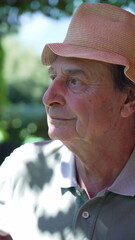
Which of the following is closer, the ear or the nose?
the nose

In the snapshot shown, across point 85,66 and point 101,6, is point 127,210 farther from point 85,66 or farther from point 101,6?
point 101,6

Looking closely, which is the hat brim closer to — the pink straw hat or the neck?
the pink straw hat

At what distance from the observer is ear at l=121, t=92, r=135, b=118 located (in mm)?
2723

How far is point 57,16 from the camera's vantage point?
4.59m

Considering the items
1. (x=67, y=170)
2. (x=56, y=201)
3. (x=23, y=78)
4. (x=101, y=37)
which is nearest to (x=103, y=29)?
(x=101, y=37)

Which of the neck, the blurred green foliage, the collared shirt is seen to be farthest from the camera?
the blurred green foliage

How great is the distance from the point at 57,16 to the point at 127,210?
8.11 feet

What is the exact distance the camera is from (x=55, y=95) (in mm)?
2607

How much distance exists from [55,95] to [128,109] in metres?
0.41

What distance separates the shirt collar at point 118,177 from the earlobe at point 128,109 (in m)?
0.20

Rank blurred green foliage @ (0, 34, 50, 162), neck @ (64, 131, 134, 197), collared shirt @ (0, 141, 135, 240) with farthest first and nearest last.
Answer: blurred green foliage @ (0, 34, 50, 162)
neck @ (64, 131, 134, 197)
collared shirt @ (0, 141, 135, 240)

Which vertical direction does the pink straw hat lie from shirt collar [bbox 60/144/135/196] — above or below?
above

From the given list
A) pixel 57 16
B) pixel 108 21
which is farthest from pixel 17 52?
pixel 108 21

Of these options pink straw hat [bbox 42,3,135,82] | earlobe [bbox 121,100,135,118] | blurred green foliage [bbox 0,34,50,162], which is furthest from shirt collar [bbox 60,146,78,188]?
blurred green foliage [bbox 0,34,50,162]
